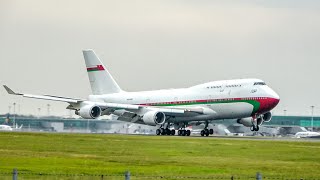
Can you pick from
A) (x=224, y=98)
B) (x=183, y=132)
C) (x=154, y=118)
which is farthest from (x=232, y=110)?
(x=154, y=118)

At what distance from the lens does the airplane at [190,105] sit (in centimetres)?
9650

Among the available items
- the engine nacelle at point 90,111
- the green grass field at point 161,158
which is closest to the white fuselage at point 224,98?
the engine nacelle at point 90,111

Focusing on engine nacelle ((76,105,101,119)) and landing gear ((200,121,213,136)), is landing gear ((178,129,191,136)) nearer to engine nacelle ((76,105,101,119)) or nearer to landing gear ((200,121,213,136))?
landing gear ((200,121,213,136))

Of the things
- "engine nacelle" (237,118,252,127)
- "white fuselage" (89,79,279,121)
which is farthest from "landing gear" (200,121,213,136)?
"engine nacelle" (237,118,252,127)

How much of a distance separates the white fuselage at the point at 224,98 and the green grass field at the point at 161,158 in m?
22.6

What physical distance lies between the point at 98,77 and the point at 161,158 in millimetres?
60855

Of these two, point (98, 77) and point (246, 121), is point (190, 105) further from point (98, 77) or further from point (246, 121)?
point (98, 77)

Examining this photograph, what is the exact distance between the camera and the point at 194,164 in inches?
2051

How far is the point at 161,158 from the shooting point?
56594 mm

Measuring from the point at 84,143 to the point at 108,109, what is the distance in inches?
1287

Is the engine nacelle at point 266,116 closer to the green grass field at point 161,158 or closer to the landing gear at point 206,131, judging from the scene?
the landing gear at point 206,131

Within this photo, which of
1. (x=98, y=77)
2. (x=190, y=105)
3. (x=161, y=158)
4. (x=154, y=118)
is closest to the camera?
(x=161, y=158)

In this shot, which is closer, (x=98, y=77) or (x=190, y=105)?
(x=190, y=105)

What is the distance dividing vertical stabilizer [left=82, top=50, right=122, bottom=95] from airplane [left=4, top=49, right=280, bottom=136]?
337cm
